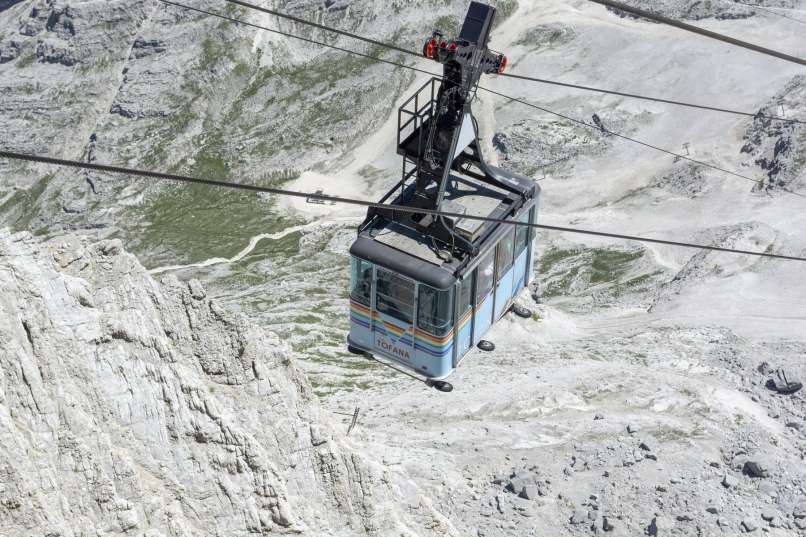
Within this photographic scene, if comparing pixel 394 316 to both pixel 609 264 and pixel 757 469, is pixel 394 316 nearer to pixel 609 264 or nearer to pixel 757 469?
pixel 757 469

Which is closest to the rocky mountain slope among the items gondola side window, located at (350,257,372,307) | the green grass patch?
the green grass patch

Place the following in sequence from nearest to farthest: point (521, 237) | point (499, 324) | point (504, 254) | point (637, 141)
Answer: point (504, 254), point (521, 237), point (499, 324), point (637, 141)

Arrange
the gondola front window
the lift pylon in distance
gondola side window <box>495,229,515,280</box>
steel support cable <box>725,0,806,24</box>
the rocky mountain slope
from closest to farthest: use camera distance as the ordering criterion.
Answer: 1. the lift pylon in distance
2. the gondola front window
3. the rocky mountain slope
4. gondola side window <box>495,229,515,280</box>
5. steel support cable <box>725,0,806,24</box>

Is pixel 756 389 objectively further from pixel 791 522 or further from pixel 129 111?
pixel 129 111

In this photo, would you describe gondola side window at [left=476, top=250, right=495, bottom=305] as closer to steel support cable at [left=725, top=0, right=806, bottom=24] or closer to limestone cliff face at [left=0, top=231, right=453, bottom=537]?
limestone cliff face at [left=0, top=231, right=453, bottom=537]

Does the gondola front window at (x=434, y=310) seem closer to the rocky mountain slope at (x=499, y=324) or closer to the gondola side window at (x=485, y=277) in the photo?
the gondola side window at (x=485, y=277)

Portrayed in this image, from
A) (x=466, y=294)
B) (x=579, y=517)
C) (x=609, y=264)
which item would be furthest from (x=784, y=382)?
(x=609, y=264)
